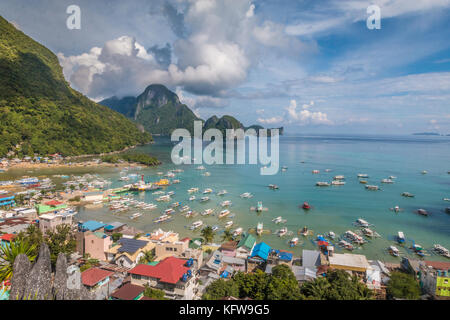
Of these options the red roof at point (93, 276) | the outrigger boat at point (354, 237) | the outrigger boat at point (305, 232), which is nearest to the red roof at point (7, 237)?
the red roof at point (93, 276)

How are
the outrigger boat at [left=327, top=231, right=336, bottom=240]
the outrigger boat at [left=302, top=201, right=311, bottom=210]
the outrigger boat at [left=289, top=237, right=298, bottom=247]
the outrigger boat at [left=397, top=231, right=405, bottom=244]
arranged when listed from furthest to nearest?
the outrigger boat at [left=302, top=201, right=311, bottom=210] → the outrigger boat at [left=327, top=231, right=336, bottom=240] → the outrigger boat at [left=397, top=231, right=405, bottom=244] → the outrigger boat at [left=289, top=237, right=298, bottom=247]

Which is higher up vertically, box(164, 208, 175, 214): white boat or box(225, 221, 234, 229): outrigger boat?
box(164, 208, 175, 214): white boat

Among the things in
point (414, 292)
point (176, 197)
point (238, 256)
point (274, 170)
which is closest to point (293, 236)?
point (238, 256)

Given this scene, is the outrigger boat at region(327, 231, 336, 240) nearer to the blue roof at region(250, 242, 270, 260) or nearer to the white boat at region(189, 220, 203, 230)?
the blue roof at region(250, 242, 270, 260)

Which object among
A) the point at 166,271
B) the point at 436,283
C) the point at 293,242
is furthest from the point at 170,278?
the point at 436,283

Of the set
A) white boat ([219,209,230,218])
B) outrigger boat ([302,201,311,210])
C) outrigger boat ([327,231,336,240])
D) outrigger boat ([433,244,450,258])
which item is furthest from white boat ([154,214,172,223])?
outrigger boat ([433,244,450,258])

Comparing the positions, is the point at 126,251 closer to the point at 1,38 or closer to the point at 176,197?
the point at 176,197

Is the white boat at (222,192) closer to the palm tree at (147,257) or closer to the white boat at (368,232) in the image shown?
the white boat at (368,232)
